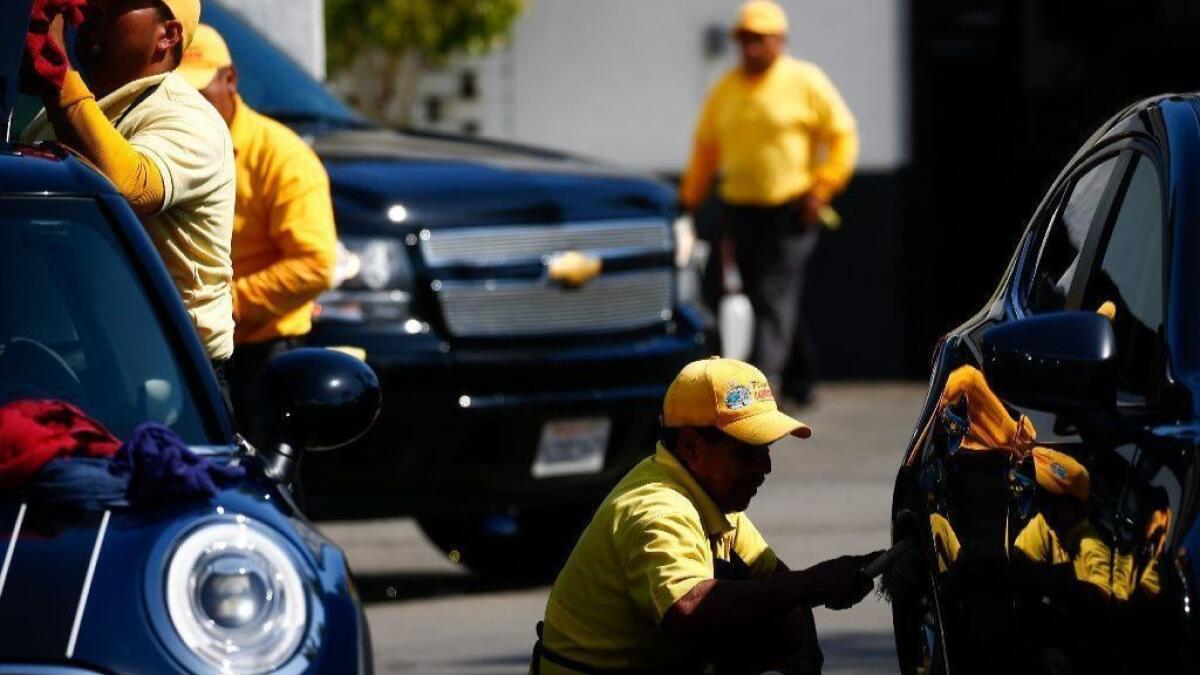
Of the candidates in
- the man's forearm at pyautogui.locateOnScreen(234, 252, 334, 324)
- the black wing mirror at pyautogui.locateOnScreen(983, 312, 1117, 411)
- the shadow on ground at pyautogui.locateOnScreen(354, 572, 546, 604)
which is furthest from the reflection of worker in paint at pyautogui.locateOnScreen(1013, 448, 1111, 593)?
the shadow on ground at pyautogui.locateOnScreen(354, 572, 546, 604)

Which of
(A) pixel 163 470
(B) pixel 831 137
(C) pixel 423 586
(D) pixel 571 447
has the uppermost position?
(A) pixel 163 470

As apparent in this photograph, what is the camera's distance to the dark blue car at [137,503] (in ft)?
13.3

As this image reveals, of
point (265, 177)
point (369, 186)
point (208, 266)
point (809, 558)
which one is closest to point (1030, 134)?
point (809, 558)

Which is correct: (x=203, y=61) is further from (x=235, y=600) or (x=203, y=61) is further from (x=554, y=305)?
(x=235, y=600)

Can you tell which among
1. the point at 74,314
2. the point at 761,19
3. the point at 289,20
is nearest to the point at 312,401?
the point at 74,314

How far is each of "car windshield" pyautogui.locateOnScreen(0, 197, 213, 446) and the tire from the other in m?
4.74

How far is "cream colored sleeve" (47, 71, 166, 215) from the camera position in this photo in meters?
5.40

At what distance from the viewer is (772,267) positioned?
1418 centimetres

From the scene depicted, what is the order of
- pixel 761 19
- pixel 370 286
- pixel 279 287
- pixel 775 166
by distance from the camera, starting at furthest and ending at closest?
pixel 775 166, pixel 761 19, pixel 370 286, pixel 279 287

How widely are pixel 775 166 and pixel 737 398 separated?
356 inches

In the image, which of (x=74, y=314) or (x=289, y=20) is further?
(x=289, y=20)

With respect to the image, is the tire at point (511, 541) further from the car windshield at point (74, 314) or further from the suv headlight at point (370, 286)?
the car windshield at point (74, 314)

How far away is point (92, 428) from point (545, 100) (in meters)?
12.3

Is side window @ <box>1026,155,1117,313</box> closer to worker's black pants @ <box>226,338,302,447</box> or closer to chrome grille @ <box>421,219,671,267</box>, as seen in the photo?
worker's black pants @ <box>226,338,302,447</box>
